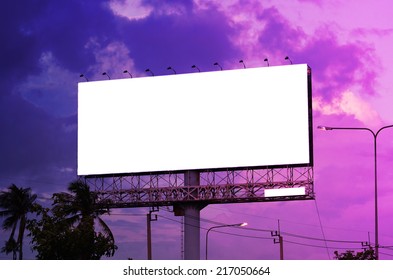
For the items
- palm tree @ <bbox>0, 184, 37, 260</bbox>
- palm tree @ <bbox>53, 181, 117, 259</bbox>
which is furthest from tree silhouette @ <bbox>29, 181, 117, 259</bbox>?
palm tree @ <bbox>0, 184, 37, 260</bbox>

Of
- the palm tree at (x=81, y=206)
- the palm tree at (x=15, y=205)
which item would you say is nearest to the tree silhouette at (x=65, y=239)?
the palm tree at (x=81, y=206)

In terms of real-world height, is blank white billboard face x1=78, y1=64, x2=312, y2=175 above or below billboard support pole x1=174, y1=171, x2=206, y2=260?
above

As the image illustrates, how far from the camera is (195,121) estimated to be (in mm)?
56812

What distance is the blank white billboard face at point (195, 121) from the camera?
54.4 meters

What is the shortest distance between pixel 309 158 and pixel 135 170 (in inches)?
507

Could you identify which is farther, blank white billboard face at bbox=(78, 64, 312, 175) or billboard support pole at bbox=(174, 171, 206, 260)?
billboard support pole at bbox=(174, 171, 206, 260)

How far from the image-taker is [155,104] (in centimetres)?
5831

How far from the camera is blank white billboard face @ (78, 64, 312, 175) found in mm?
54438

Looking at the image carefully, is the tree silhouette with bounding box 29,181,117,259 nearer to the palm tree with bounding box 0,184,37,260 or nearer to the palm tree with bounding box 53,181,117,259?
the palm tree with bounding box 53,181,117,259

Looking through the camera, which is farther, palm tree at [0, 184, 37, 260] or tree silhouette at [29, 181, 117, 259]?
palm tree at [0, 184, 37, 260]

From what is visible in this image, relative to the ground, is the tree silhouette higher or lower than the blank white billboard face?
lower
